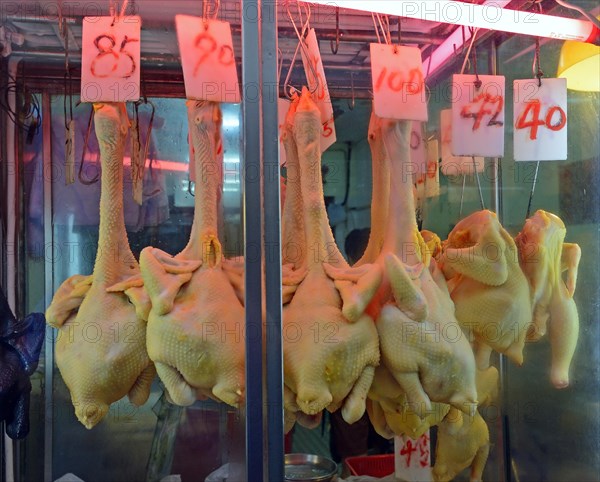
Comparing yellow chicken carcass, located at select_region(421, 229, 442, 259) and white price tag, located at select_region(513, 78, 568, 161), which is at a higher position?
white price tag, located at select_region(513, 78, 568, 161)

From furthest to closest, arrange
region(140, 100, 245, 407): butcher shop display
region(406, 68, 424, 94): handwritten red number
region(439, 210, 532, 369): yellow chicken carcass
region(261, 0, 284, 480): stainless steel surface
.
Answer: region(439, 210, 532, 369): yellow chicken carcass, region(406, 68, 424, 94): handwritten red number, region(140, 100, 245, 407): butcher shop display, region(261, 0, 284, 480): stainless steel surface

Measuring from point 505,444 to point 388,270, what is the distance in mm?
1263

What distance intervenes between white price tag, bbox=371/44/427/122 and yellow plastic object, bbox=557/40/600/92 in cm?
65

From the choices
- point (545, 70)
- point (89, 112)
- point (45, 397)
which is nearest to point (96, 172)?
point (89, 112)

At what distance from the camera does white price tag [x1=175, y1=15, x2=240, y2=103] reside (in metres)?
1.12

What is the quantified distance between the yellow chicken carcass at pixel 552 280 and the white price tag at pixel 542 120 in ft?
0.49

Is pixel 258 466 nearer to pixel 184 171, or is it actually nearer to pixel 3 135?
pixel 184 171

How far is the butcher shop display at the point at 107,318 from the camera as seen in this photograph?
1210mm

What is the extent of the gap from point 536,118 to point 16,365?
1.35 metres

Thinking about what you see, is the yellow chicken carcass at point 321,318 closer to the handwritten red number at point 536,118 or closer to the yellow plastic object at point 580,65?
the handwritten red number at point 536,118

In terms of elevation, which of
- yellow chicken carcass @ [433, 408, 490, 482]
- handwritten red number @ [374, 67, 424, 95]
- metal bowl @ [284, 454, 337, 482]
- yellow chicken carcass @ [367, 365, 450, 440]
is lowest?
metal bowl @ [284, 454, 337, 482]

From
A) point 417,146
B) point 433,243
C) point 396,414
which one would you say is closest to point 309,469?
point 396,414

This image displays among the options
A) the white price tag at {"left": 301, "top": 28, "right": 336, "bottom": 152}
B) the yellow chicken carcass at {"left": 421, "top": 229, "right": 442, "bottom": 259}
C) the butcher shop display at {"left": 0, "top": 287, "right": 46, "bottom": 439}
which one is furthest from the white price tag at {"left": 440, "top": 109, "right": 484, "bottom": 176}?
the butcher shop display at {"left": 0, "top": 287, "right": 46, "bottom": 439}

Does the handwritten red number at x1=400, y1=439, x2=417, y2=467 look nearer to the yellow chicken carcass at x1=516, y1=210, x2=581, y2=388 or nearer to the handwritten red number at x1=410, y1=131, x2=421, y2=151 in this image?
the yellow chicken carcass at x1=516, y1=210, x2=581, y2=388
